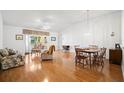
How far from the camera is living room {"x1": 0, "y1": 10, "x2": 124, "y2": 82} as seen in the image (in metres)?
4.24

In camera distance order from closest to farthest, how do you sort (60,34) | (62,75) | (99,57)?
(62,75) < (99,57) < (60,34)

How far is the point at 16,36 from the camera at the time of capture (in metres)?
7.91

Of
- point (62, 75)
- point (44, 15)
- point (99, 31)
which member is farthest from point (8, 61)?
point (99, 31)

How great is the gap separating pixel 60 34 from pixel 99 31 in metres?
5.85

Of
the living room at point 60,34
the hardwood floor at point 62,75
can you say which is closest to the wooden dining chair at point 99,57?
the living room at point 60,34

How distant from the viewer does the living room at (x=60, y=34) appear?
4.24 metres

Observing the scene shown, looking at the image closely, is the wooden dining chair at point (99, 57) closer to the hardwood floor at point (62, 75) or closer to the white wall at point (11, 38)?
the hardwood floor at point (62, 75)

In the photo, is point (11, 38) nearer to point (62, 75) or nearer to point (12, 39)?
point (12, 39)

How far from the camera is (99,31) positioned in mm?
6238

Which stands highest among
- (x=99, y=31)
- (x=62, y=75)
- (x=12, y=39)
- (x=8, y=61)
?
(x=99, y=31)

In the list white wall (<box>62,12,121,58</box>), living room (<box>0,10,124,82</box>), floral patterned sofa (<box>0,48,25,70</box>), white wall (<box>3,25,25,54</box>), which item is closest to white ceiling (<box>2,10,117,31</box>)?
living room (<box>0,10,124,82</box>)
